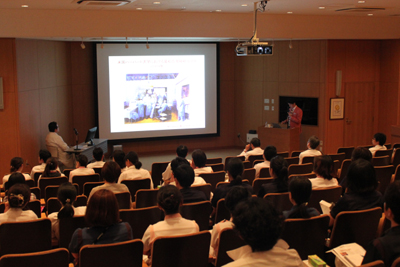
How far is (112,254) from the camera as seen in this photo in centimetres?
288

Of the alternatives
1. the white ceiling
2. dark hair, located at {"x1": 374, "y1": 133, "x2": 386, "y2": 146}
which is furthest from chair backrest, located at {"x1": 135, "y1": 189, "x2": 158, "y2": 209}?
dark hair, located at {"x1": 374, "y1": 133, "x2": 386, "y2": 146}

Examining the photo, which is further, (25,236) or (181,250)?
(25,236)

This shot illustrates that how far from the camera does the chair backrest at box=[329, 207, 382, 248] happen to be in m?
3.45

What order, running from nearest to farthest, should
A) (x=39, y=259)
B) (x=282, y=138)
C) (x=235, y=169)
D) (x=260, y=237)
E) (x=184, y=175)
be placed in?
(x=260, y=237), (x=39, y=259), (x=184, y=175), (x=235, y=169), (x=282, y=138)

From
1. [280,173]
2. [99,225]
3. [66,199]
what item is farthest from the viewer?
[280,173]

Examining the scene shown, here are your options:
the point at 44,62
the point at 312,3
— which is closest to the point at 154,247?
the point at 312,3

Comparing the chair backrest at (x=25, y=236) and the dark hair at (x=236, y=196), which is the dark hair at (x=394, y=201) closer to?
the dark hair at (x=236, y=196)

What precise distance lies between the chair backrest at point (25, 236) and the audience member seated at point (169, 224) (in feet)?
3.13

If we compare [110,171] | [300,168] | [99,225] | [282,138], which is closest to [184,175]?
[110,171]

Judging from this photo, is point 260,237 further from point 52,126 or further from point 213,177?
point 52,126

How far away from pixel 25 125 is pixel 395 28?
9370 mm

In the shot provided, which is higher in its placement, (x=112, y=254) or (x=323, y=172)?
(x=323, y=172)

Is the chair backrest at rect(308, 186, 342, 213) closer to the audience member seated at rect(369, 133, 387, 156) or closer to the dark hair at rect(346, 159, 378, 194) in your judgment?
the dark hair at rect(346, 159, 378, 194)

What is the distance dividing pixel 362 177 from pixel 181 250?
5.75ft
